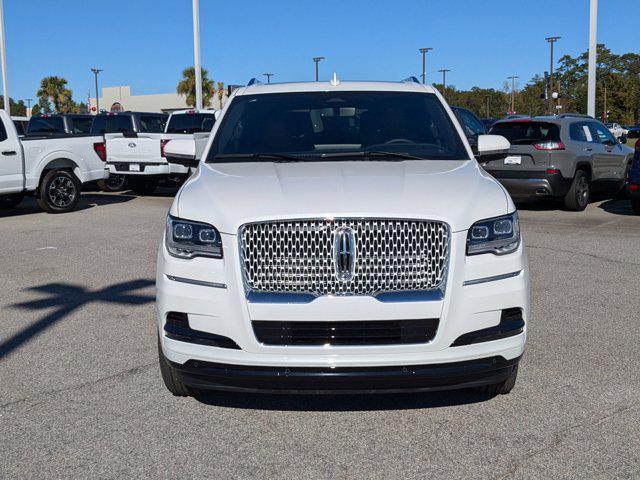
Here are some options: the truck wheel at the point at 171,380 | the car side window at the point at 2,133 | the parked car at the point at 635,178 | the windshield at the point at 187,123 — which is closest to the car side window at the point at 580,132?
the parked car at the point at 635,178

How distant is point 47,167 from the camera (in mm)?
14688

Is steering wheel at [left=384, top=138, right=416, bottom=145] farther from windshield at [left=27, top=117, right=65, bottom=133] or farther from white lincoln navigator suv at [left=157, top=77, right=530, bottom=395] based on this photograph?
windshield at [left=27, top=117, right=65, bottom=133]

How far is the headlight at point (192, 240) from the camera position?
12.7 feet

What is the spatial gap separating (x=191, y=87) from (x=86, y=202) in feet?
220

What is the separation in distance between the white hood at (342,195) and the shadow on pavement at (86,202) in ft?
39.0

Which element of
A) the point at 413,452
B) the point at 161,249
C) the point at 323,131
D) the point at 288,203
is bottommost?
the point at 413,452

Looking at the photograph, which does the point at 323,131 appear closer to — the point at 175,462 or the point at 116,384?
the point at 116,384

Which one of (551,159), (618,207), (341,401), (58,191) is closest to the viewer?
(341,401)

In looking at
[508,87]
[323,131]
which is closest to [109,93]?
[508,87]

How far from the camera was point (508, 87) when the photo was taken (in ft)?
487

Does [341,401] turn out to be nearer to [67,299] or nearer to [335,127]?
[335,127]

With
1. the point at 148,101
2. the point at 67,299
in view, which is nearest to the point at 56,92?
the point at 148,101

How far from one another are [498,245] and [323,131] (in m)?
1.88

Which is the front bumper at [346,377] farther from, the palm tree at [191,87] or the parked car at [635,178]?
the palm tree at [191,87]
